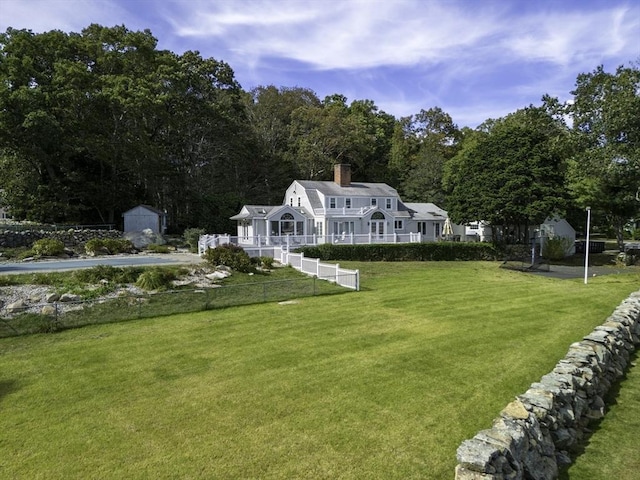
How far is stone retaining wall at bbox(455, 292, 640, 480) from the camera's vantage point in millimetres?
4895

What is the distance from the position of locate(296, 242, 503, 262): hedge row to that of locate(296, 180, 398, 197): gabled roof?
11.4 m

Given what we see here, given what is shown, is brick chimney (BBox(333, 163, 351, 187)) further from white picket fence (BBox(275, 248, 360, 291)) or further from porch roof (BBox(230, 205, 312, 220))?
white picket fence (BBox(275, 248, 360, 291))

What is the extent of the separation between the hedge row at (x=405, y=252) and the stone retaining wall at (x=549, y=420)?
19.7 m

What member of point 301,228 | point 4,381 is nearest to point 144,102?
point 301,228

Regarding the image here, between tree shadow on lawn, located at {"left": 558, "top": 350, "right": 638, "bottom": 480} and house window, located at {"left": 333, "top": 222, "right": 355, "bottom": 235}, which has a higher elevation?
house window, located at {"left": 333, "top": 222, "right": 355, "bottom": 235}

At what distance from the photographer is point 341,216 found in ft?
128

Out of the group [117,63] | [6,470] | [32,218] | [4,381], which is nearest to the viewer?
[6,470]

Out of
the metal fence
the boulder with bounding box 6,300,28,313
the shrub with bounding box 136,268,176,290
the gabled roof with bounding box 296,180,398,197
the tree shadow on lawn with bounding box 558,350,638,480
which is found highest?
the gabled roof with bounding box 296,180,398,197

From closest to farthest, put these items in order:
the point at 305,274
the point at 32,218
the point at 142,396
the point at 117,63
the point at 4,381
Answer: the point at 142,396
the point at 4,381
the point at 305,274
the point at 32,218
the point at 117,63

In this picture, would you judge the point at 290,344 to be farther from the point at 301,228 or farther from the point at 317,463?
the point at 301,228

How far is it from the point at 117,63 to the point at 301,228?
24.2m

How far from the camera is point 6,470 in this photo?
5340 mm

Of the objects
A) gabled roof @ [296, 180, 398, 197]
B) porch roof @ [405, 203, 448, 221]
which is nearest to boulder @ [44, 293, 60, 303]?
gabled roof @ [296, 180, 398, 197]

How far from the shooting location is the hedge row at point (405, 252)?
28844mm
